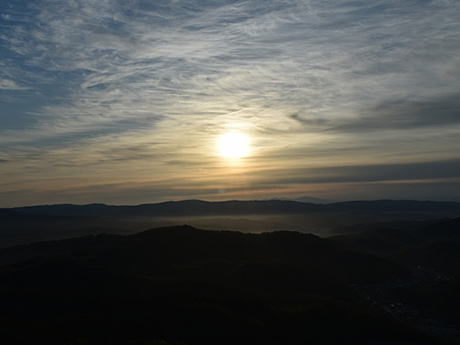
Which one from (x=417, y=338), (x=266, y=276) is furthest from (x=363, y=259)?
(x=417, y=338)

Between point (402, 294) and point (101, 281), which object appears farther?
point (402, 294)

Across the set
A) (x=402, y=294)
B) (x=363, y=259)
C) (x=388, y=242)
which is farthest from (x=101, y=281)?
(x=388, y=242)

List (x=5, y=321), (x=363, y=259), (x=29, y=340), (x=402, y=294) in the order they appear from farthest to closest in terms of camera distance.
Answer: (x=363, y=259) < (x=402, y=294) < (x=5, y=321) < (x=29, y=340)

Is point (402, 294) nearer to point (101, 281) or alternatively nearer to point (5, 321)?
point (101, 281)

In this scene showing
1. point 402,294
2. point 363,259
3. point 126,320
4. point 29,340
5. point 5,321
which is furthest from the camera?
point 363,259

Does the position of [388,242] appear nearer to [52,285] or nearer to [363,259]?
[363,259]

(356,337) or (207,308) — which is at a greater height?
(207,308)
